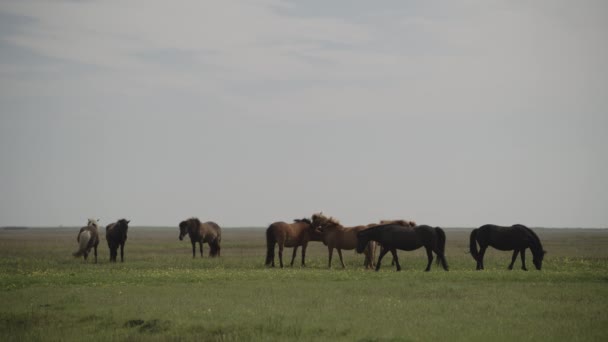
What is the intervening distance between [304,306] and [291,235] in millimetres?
14644

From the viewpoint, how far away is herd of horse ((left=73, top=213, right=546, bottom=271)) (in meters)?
27.0

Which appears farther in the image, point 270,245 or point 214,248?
point 214,248

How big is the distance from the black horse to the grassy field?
2660 millimetres

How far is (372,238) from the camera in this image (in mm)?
27875

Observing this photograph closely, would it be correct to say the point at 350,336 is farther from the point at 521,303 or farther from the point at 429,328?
the point at 521,303

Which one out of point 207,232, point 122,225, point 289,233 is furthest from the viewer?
point 207,232

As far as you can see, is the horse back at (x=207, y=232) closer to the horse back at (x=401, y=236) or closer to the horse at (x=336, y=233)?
the horse at (x=336, y=233)

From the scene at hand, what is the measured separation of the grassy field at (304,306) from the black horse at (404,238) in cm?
266

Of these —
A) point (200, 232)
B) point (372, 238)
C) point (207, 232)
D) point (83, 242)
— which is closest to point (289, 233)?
point (372, 238)

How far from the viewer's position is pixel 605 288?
19.7m

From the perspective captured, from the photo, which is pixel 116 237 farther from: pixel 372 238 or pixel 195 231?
pixel 372 238

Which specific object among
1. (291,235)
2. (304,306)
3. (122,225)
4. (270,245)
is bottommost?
(304,306)

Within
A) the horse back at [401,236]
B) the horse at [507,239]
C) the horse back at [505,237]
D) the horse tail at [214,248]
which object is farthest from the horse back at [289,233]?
the horse back at [505,237]

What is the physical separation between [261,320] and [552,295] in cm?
871
